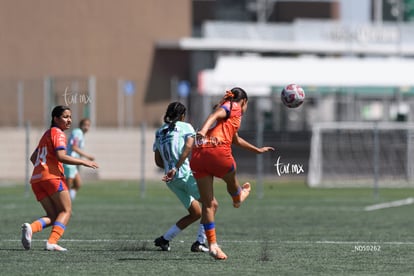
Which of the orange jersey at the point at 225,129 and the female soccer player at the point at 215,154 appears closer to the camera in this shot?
the female soccer player at the point at 215,154

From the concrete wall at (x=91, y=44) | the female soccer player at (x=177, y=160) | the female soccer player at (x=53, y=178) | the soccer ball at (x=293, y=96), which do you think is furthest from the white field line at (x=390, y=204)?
the concrete wall at (x=91, y=44)

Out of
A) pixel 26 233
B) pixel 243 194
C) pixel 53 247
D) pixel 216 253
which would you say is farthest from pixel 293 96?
pixel 26 233

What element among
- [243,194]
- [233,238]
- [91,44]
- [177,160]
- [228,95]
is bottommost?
[233,238]


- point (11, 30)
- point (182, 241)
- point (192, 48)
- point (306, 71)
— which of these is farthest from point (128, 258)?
point (192, 48)

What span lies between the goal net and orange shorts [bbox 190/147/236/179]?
21.4 metres

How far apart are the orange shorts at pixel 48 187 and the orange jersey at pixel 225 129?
84.3 inches

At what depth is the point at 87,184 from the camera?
117 feet

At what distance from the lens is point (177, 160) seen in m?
14.8

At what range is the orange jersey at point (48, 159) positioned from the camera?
1465 cm

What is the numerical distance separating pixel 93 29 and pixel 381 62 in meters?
11.8

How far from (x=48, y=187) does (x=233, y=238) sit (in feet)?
12.0

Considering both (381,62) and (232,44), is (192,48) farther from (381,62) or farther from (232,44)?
(381,62)

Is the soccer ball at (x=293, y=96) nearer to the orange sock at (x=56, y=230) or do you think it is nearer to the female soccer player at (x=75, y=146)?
the orange sock at (x=56, y=230)

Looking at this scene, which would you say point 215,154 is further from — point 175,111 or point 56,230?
point 56,230
